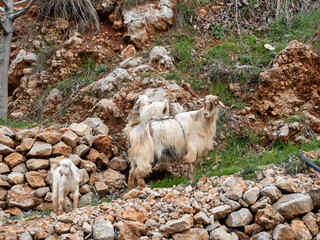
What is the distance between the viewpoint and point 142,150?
6.27m

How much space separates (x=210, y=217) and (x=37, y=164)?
362 centimetres

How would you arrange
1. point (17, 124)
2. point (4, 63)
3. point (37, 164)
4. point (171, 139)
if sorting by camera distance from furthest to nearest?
point (4, 63), point (17, 124), point (37, 164), point (171, 139)

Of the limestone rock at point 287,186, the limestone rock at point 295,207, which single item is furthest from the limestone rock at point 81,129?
the limestone rock at point 295,207

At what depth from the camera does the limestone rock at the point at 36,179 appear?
6.46 m

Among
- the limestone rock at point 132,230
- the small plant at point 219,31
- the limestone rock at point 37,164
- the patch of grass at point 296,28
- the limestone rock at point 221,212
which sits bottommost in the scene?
the limestone rock at point 37,164

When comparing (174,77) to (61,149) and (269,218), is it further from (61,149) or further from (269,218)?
(269,218)

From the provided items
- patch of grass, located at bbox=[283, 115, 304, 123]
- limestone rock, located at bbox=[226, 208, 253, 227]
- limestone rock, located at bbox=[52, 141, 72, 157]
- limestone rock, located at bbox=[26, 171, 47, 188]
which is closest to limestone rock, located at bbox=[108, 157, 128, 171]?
limestone rock, located at bbox=[52, 141, 72, 157]

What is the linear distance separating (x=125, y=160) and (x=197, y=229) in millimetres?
3220

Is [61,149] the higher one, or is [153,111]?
[153,111]

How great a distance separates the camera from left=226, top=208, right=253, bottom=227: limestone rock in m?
4.58

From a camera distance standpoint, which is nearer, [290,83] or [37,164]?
[37,164]

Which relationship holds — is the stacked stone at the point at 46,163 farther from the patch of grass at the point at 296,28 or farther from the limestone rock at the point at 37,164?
the patch of grass at the point at 296,28

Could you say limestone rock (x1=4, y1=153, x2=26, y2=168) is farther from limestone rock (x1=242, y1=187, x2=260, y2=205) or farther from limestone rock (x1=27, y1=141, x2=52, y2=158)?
limestone rock (x1=242, y1=187, x2=260, y2=205)

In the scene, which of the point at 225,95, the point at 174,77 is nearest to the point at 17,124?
the point at 174,77
